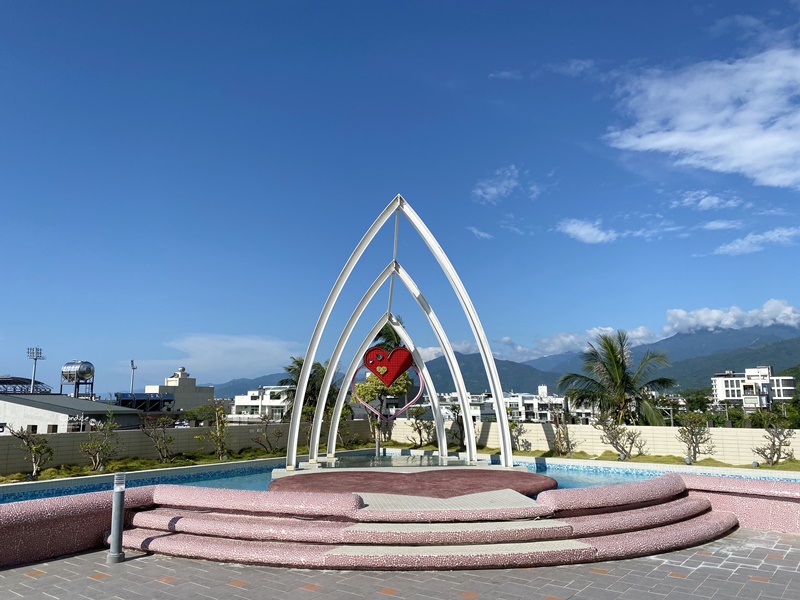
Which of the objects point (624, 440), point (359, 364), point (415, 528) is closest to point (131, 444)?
point (359, 364)

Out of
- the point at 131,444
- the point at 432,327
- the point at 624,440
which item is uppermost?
the point at 432,327

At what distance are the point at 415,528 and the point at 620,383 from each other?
866 inches

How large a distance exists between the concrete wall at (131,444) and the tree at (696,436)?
16971 mm

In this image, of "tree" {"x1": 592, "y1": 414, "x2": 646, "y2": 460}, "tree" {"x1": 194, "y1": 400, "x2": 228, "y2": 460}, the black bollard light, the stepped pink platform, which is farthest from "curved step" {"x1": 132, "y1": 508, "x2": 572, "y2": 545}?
"tree" {"x1": 592, "y1": 414, "x2": 646, "y2": 460}

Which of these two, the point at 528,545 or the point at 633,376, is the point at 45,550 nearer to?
the point at 528,545

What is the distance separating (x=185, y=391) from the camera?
2549 inches

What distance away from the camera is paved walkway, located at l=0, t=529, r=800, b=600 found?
21.8 feet

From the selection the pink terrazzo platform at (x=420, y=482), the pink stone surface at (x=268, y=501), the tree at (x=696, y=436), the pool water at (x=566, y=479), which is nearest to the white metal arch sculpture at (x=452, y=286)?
the pool water at (x=566, y=479)

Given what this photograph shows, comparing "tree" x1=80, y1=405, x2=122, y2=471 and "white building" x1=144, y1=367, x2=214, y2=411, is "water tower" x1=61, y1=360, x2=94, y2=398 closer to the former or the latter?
"white building" x1=144, y1=367, x2=214, y2=411

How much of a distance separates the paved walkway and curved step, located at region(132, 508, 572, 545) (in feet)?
1.98

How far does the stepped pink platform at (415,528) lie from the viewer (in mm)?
7824

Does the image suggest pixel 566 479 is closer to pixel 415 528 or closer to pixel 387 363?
pixel 387 363

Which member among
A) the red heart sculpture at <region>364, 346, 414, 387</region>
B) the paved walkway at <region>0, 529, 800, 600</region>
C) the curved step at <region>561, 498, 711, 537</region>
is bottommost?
the paved walkway at <region>0, 529, 800, 600</region>

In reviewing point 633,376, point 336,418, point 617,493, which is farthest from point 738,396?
point 617,493
